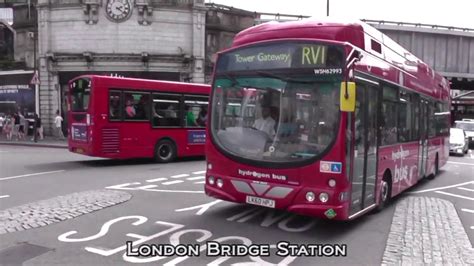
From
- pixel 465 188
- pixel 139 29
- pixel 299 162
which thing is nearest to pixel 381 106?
pixel 299 162

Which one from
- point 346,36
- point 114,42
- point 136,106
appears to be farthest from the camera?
point 114,42

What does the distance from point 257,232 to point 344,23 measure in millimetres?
3407

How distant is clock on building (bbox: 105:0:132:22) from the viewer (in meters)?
28.2

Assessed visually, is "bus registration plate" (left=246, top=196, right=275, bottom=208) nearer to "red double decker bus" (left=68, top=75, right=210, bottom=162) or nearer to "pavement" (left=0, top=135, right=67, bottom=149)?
"red double decker bus" (left=68, top=75, right=210, bottom=162)

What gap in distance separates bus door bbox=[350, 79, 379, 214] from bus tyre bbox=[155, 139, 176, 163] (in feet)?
31.5

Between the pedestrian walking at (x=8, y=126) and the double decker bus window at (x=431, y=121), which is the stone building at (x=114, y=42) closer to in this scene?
the pedestrian walking at (x=8, y=126)

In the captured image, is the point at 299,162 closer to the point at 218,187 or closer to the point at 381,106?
the point at 218,187

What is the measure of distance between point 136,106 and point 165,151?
207 cm

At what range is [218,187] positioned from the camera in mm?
7344

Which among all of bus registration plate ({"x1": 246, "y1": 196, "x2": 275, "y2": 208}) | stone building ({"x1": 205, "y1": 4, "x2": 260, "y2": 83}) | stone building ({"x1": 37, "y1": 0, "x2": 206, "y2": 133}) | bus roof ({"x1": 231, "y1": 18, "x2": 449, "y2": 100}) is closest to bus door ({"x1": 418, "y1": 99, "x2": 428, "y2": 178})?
bus roof ({"x1": 231, "y1": 18, "x2": 449, "y2": 100})

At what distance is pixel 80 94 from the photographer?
48.3 ft

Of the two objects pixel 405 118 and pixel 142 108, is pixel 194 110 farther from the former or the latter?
pixel 405 118

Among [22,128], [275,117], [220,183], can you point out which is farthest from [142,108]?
[22,128]

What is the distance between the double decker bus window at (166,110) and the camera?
1558 cm
